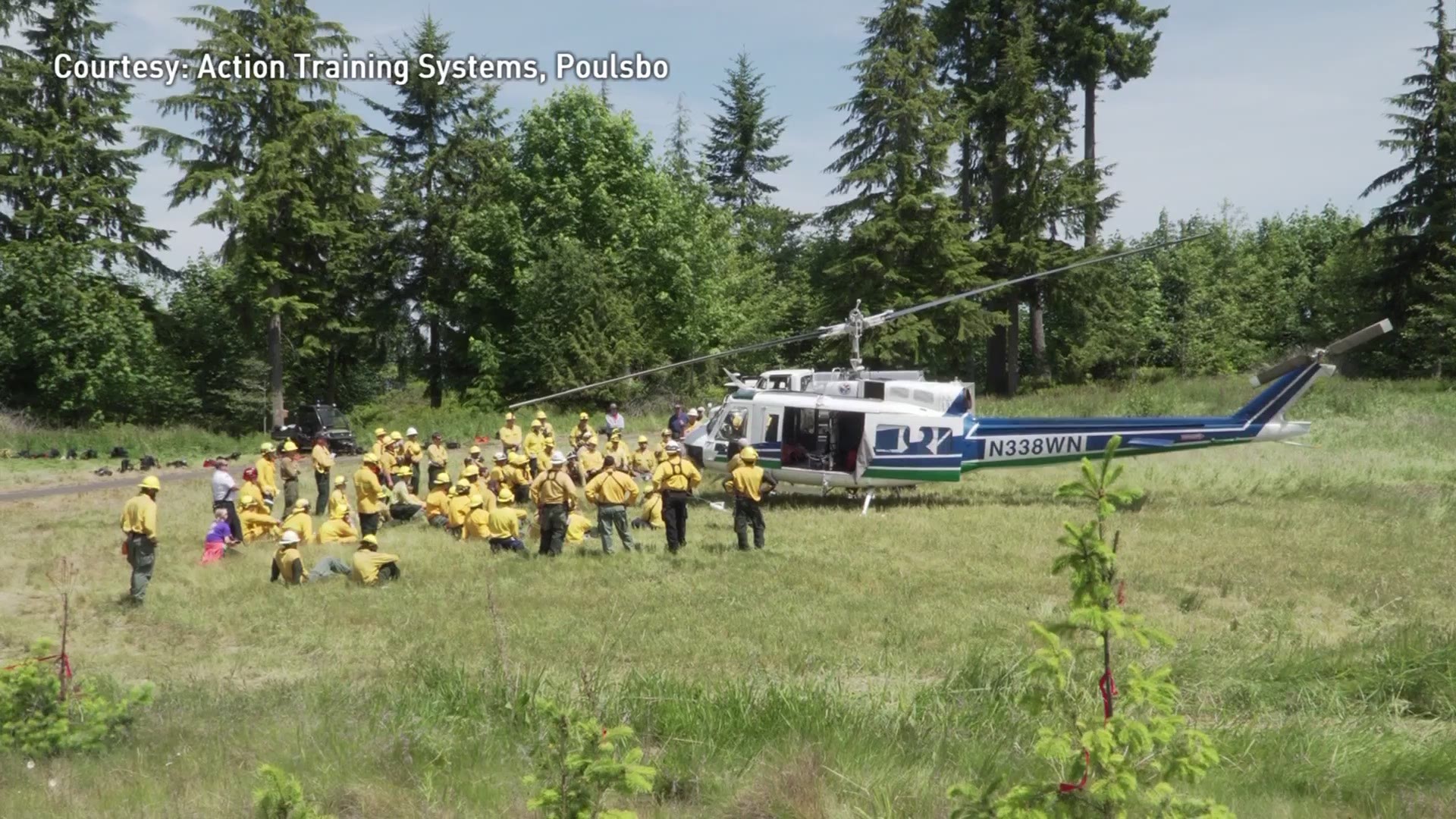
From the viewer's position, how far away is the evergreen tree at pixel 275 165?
111 feet

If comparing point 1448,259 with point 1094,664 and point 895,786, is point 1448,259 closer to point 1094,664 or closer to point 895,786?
point 1094,664

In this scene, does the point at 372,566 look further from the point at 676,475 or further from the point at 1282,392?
the point at 1282,392

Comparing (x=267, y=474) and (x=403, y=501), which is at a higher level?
(x=267, y=474)

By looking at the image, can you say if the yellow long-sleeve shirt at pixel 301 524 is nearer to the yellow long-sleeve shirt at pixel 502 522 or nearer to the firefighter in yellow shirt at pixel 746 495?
the yellow long-sleeve shirt at pixel 502 522

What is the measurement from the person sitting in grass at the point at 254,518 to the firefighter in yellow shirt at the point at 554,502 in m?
4.52

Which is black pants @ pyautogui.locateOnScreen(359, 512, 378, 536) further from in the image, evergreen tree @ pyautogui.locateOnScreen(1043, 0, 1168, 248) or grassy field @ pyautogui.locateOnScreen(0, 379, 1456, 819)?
evergreen tree @ pyautogui.locateOnScreen(1043, 0, 1168, 248)

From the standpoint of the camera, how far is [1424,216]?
3934 cm

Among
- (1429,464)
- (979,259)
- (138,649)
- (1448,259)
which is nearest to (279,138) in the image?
(979,259)

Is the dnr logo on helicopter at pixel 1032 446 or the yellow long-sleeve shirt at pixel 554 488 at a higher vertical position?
the dnr logo on helicopter at pixel 1032 446

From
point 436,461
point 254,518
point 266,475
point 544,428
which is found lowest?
point 254,518

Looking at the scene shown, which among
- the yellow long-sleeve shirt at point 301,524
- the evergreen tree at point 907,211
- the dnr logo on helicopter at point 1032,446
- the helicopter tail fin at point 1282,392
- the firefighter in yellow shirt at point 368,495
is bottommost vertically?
the yellow long-sleeve shirt at point 301,524

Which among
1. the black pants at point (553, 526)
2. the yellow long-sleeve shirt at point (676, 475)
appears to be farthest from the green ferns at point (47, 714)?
the yellow long-sleeve shirt at point (676, 475)

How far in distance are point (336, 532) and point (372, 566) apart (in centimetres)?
293

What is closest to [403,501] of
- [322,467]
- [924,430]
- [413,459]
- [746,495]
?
[413,459]
